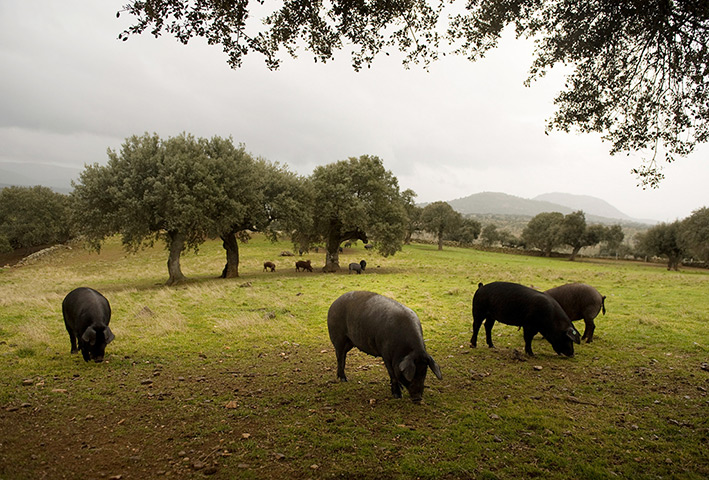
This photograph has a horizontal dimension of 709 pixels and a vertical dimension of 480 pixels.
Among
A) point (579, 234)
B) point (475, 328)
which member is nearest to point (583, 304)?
point (475, 328)

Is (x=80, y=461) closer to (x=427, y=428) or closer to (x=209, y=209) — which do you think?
(x=427, y=428)

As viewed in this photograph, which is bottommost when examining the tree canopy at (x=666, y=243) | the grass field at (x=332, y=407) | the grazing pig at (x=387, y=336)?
the grass field at (x=332, y=407)

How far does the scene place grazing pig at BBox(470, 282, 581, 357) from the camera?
9.39m

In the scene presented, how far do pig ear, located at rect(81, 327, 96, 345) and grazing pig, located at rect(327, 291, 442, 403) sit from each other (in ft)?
20.5

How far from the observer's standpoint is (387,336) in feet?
22.5

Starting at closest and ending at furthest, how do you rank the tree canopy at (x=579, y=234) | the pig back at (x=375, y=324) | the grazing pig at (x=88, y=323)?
the pig back at (x=375, y=324), the grazing pig at (x=88, y=323), the tree canopy at (x=579, y=234)

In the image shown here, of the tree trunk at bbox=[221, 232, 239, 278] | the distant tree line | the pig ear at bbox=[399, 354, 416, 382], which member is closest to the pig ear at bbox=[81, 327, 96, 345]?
the pig ear at bbox=[399, 354, 416, 382]

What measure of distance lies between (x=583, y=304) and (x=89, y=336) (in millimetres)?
13873

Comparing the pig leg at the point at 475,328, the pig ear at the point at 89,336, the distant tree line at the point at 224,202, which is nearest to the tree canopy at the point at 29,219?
the distant tree line at the point at 224,202

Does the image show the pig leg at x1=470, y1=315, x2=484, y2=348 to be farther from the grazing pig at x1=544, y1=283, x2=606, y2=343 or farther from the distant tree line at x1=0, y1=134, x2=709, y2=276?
the distant tree line at x1=0, y1=134, x2=709, y2=276

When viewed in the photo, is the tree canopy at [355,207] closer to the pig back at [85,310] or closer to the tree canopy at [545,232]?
the pig back at [85,310]

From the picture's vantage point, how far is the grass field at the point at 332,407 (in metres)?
4.90

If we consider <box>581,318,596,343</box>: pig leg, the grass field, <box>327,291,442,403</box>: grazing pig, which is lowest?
the grass field

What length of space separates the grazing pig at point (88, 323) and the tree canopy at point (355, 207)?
2276 cm
